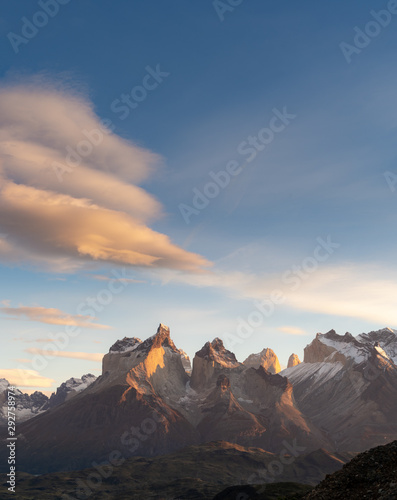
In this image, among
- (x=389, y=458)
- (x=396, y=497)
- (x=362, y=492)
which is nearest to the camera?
(x=396, y=497)

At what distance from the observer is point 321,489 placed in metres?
74.2

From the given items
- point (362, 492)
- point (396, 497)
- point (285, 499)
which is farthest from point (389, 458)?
point (285, 499)

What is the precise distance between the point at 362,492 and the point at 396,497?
283 inches

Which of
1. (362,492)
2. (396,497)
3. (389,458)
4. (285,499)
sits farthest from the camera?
(285,499)

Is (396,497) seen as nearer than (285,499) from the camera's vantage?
Yes

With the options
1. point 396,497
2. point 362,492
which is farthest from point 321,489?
point 396,497

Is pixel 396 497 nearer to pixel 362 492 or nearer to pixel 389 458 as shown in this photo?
pixel 362 492

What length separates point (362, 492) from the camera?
6588 cm

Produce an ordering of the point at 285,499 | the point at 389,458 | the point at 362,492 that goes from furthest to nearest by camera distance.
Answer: the point at 285,499 < the point at 389,458 < the point at 362,492

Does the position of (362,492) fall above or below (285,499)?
above

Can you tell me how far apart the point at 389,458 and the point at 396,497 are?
1273 centimetres

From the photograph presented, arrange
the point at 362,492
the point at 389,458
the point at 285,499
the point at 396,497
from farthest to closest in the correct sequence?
the point at 285,499
the point at 389,458
the point at 362,492
the point at 396,497

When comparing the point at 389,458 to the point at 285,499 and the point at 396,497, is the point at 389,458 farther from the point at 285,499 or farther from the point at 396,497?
the point at 285,499

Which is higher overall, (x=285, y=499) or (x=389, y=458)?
(x=389, y=458)
